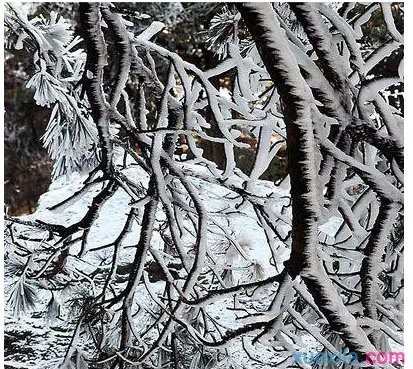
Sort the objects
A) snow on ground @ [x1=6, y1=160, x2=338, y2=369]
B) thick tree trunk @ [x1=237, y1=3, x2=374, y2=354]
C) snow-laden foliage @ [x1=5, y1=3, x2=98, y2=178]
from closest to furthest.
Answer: thick tree trunk @ [x1=237, y1=3, x2=374, y2=354]
snow-laden foliage @ [x1=5, y1=3, x2=98, y2=178]
snow on ground @ [x1=6, y1=160, x2=338, y2=369]

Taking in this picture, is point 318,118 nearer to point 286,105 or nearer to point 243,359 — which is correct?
point 286,105

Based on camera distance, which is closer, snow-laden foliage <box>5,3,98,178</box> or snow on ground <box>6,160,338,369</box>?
snow-laden foliage <box>5,3,98,178</box>

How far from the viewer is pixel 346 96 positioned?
0.50 meters

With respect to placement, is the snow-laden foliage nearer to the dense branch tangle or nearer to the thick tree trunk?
the dense branch tangle

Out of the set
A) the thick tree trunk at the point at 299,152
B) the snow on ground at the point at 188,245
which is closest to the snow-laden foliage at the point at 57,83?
the snow on ground at the point at 188,245

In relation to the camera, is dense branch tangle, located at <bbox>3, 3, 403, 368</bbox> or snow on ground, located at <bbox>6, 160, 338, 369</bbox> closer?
dense branch tangle, located at <bbox>3, 3, 403, 368</bbox>

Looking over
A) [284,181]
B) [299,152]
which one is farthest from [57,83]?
[299,152]

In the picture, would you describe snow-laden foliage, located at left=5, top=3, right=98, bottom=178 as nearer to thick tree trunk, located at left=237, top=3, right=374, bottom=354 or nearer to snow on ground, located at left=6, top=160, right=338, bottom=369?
snow on ground, located at left=6, top=160, right=338, bottom=369

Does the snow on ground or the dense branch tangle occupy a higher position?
the dense branch tangle

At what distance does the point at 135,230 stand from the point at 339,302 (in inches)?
60.8

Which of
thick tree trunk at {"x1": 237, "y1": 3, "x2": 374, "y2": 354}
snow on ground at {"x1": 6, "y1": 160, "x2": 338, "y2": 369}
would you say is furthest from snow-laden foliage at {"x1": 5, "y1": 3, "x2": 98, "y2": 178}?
thick tree trunk at {"x1": 237, "y1": 3, "x2": 374, "y2": 354}

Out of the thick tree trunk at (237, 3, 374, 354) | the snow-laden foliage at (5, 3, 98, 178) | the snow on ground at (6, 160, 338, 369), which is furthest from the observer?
the snow on ground at (6, 160, 338, 369)

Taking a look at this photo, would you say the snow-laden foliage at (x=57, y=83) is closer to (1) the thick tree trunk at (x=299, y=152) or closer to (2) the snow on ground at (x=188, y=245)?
(2) the snow on ground at (x=188, y=245)
